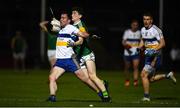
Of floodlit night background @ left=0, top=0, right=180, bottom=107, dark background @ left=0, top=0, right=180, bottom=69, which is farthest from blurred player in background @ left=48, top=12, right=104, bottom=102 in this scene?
dark background @ left=0, top=0, right=180, bottom=69

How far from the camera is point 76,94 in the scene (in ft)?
81.6

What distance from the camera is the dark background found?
170ft

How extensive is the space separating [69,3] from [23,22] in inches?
132

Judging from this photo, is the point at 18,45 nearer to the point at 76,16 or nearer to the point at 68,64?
the point at 76,16

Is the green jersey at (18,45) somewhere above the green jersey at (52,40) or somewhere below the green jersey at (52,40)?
below

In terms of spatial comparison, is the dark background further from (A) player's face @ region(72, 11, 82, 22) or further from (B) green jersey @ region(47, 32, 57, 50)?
(A) player's face @ region(72, 11, 82, 22)

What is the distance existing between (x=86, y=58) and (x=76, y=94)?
3.68m

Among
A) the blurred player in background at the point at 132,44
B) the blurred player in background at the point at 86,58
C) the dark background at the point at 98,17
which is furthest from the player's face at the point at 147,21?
the dark background at the point at 98,17

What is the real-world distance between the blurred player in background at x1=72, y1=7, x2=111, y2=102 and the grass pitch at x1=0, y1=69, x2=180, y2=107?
33cm

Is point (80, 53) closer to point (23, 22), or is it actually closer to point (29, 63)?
point (29, 63)

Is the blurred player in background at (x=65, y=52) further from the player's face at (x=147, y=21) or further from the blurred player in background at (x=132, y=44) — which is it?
the blurred player in background at (x=132, y=44)

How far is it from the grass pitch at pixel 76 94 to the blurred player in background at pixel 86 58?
334 millimetres

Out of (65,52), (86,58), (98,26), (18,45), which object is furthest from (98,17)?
(65,52)

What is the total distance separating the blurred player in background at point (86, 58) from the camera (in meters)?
21.3
